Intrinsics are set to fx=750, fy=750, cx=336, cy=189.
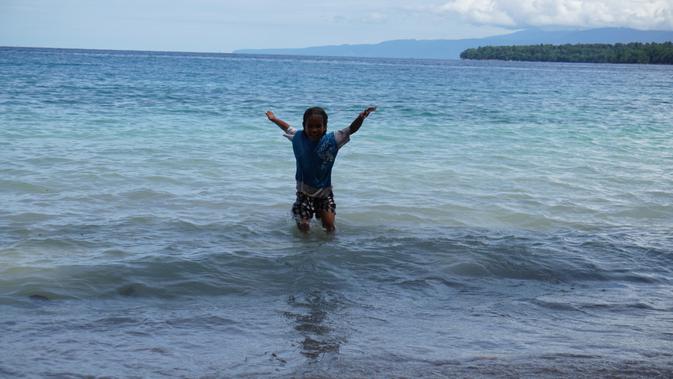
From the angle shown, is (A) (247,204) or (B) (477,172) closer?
(A) (247,204)

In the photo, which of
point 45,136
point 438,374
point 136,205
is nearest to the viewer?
point 438,374

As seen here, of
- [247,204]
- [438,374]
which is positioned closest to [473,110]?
[247,204]

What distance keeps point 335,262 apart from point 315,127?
4.10 ft

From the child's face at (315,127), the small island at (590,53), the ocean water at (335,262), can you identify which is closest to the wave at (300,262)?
the ocean water at (335,262)

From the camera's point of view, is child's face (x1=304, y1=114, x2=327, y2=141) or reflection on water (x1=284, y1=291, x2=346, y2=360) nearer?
reflection on water (x1=284, y1=291, x2=346, y2=360)

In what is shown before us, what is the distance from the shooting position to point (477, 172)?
1169 cm

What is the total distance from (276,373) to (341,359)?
1.31 feet

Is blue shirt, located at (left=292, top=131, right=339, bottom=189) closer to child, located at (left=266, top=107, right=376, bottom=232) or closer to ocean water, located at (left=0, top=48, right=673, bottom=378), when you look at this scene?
child, located at (left=266, top=107, right=376, bottom=232)

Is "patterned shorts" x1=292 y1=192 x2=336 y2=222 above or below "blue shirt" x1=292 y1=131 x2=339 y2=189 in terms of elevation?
below

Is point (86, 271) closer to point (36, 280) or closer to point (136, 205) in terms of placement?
point (36, 280)

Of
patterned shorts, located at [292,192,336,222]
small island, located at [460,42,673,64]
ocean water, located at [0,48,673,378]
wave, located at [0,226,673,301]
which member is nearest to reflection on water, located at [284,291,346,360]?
ocean water, located at [0,48,673,378]

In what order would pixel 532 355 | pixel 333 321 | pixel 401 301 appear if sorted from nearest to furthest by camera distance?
1. pixel 532 355
2. pixel 333 321
3. pixel 401 301

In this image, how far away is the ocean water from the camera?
→ 4141mm

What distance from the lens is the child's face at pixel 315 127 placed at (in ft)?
22.0
